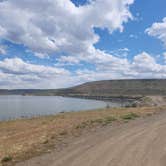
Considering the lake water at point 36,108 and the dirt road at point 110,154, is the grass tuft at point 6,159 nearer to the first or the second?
the dirt road at point 110,154

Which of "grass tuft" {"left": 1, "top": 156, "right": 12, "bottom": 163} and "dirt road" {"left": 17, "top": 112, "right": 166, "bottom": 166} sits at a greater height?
"dirt road" {"left": 17, "top": 112, "right": 166, "bottom": 166}

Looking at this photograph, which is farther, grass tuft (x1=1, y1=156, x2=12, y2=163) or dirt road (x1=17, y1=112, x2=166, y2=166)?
grass tuft (x1=1, y1=156, x2=12, y2=163)

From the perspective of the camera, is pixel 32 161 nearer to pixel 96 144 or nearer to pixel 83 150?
pixel 83 150

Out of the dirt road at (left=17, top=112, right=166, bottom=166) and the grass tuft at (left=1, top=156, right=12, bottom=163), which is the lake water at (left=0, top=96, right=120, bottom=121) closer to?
the dirt road at (left=17, top=112, right=166, bottom=166)

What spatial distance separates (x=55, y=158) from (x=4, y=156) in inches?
92.7

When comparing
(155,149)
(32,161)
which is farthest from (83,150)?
(155,149)

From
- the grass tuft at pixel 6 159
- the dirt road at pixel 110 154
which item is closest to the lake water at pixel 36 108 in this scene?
the dirt road at pixel 110 154

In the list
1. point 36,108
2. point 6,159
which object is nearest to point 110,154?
point 6,159

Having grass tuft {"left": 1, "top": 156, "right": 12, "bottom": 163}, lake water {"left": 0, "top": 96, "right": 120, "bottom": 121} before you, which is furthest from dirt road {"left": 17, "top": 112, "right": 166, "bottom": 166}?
lake water {"left": 0, "top": 96, "right": 120, "bottom": 121}

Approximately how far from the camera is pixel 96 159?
31.3 ft

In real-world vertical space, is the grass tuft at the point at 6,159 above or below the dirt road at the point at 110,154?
below

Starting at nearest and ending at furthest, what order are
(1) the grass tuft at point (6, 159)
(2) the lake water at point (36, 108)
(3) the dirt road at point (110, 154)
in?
1. (3) the dirt road at point (110, 154)
2. (1) the grass tuft at point (6, 159)
3. (2) the lake water at point (36, 108)

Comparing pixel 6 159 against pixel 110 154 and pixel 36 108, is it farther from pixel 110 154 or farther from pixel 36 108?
pixel 36 108

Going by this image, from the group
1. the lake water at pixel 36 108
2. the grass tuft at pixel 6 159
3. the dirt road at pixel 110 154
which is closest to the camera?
the dirt road at pixel 110 154
